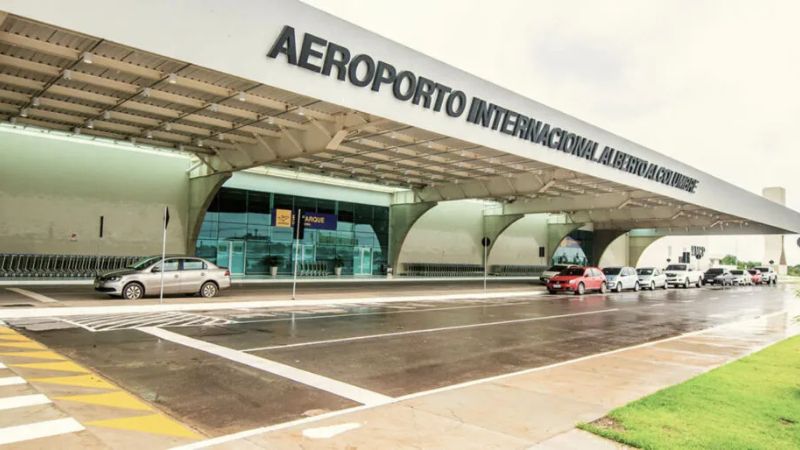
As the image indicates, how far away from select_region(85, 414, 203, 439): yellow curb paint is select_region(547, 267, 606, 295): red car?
2703 cm

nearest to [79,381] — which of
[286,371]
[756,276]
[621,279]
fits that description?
[286,371]

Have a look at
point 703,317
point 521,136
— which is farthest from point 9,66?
point 703,317

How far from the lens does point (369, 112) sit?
17.4 metres

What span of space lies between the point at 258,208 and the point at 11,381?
26.4 m

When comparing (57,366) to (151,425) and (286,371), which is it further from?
(151,425)

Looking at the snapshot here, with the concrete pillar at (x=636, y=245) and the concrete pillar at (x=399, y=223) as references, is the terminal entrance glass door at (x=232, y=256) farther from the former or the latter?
the concrete pillar at (x=636, y=245)

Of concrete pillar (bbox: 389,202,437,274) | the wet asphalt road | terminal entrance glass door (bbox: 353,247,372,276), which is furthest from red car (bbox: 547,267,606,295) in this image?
terminal entrance glass door (bbox: 353,247,372,276)

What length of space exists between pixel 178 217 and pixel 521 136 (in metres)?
19.0

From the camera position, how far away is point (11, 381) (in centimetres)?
726

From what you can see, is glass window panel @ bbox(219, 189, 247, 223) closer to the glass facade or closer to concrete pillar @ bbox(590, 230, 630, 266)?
the glass facade

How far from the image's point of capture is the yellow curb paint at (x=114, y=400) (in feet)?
20.9

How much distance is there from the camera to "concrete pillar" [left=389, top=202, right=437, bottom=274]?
127 feet

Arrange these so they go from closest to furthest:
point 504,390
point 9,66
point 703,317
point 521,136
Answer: point 504,390
point 9,66
point 703,317
point 521,136

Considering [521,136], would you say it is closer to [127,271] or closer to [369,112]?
[369,112]
